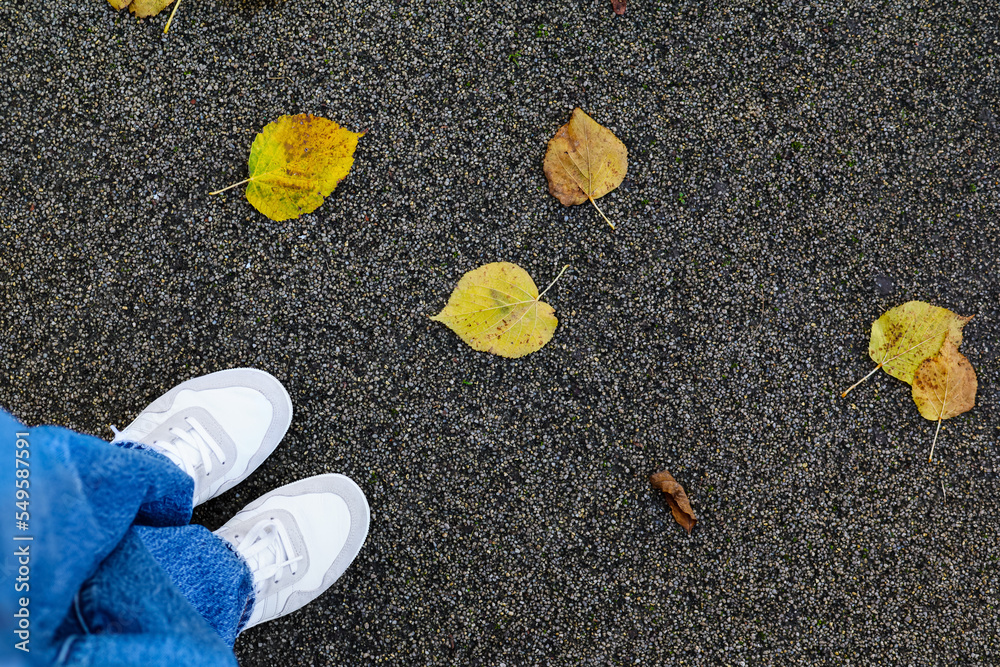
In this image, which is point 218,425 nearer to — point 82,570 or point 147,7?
point 82,570

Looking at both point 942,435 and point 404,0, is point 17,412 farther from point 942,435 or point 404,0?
point 942,435

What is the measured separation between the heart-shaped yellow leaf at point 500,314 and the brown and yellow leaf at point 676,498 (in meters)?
0.44

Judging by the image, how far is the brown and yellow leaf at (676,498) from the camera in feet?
4.91

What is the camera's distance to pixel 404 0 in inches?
61.0

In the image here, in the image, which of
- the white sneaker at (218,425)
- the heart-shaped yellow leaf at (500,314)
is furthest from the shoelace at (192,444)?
the heart-shaped yellow leaf at (500,314)

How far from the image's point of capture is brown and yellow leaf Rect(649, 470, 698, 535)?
1495mm

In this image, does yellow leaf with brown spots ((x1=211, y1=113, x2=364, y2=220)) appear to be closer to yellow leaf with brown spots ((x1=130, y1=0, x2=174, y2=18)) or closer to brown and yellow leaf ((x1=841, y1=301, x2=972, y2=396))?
yellow leaf with brown spots ((x1=130, y1=0, x2=174, y2=18))

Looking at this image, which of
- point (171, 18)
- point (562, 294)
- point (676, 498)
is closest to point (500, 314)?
point (562, 294)

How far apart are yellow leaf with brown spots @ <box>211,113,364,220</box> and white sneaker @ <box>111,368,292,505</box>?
1.36 ft

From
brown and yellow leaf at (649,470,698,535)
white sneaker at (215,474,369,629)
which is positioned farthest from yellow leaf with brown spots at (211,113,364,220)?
brown and yellow leaf at (649,470,698,535)

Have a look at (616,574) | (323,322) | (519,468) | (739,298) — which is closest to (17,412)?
(323,322)

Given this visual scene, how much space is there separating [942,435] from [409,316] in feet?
4.42

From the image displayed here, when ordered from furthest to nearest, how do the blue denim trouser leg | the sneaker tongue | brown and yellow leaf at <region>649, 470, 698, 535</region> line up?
brown and yellow leaf at <region>649, 470, 698, 535</region>, the sneaker tongue, the blue denim trouser leg

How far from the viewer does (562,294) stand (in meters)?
1.53
